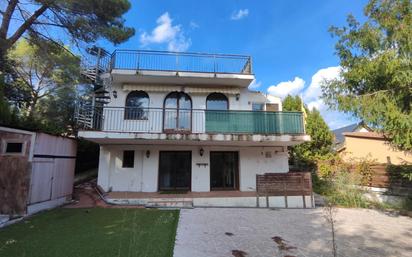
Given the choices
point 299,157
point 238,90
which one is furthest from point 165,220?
point 299,157

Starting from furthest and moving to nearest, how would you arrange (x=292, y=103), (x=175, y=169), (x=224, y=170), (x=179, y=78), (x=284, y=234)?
(x=292, y=103), (x=224, y=170), (x=175, y=169), (x=179, y=78), (x=284, y=234)

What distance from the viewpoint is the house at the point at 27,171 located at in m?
8.97

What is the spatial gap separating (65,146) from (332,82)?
1166 centimetres

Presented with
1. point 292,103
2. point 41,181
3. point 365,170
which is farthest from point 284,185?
point 292,103

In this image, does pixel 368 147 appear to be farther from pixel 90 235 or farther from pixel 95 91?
pixel 90 235

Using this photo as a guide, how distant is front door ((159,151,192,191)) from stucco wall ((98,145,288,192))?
0.32 meters

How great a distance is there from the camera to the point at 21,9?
44.2 ft

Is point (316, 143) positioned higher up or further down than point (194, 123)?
further down

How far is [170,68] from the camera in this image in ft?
47.0

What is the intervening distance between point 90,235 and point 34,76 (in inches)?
830

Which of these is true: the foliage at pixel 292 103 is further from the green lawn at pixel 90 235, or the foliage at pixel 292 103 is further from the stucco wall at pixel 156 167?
the green lawn at pixel 90 235

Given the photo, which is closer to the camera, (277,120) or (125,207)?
(125,207)

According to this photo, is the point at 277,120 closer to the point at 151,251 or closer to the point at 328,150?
the point at 328,150

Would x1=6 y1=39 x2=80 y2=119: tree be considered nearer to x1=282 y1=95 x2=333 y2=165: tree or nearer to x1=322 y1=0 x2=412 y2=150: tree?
x1=322 y1=0 x2=412 y2=150: tree
